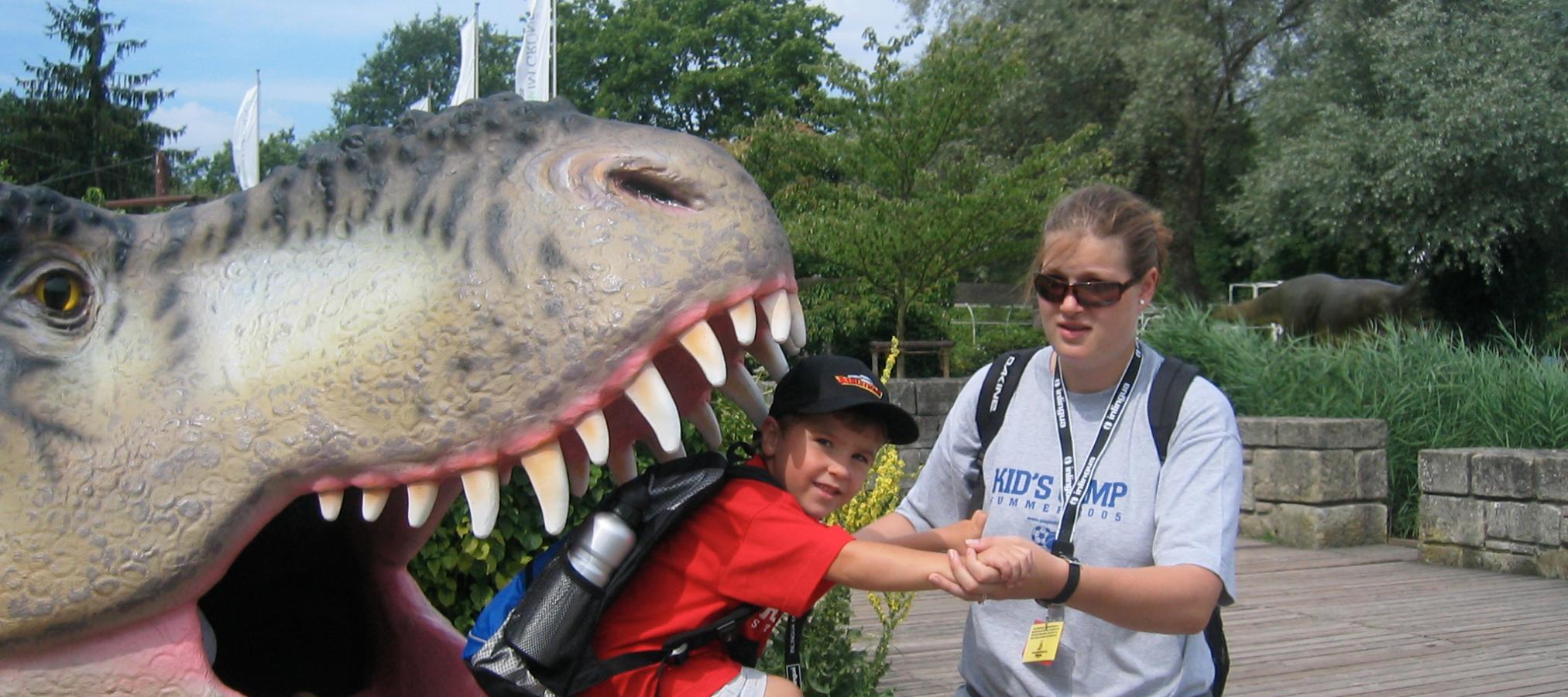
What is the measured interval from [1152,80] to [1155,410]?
20.0 metres

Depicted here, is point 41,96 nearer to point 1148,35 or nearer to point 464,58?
point 464,58

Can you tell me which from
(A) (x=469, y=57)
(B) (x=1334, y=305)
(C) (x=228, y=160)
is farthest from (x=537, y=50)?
(C) (x=228, y=160)

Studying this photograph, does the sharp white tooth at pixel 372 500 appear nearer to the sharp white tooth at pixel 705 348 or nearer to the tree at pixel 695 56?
the sharp white tooth at pixel 705 348

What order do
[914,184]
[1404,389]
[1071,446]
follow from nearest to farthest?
[1071,446] < [1404,389] < [914,184]

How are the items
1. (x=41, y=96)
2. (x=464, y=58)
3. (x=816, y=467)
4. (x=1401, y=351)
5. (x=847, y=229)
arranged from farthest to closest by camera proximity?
1. (x=41, y=96)
2. (x=464, y=58)
3. (x=847, y=229)
4. (x=1401, y=351)
5. (x=816, y=467)

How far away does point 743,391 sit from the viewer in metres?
1.95

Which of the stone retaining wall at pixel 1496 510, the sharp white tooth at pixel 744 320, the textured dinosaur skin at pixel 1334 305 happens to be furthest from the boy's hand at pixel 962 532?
the textured dinosaur skin at pixel 1334 305

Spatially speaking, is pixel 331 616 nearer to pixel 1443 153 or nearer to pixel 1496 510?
pixel 1496 510

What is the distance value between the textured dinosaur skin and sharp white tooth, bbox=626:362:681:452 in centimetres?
1807

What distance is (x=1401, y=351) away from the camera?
1072 cm

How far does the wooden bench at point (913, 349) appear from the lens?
14055 millimetres

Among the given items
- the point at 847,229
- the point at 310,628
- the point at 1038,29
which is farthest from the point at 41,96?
the point at 310,628

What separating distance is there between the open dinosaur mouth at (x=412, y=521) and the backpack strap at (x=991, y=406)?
2.00 ft

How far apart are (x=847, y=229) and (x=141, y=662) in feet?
40.8
